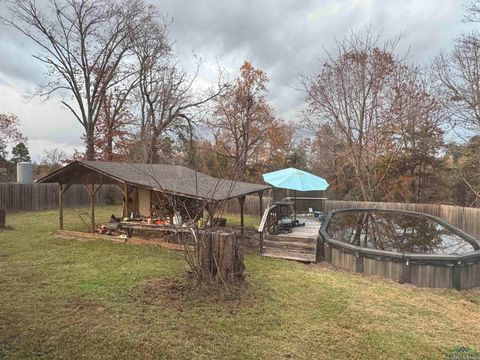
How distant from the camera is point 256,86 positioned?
1000 inches

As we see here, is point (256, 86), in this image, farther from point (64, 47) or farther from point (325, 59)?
point (64, 47)

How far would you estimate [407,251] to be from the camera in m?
7.59

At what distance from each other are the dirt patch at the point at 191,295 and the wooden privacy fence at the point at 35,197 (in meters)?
16.9

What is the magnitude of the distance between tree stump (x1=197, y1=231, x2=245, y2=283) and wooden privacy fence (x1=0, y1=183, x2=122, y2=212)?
17511 mm

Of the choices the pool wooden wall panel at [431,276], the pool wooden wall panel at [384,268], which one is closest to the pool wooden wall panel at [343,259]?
the pool wooden wall panel at [384,268]

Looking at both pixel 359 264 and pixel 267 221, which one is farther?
pixel 267 221

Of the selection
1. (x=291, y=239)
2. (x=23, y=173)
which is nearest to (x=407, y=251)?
(x=291, y=239)

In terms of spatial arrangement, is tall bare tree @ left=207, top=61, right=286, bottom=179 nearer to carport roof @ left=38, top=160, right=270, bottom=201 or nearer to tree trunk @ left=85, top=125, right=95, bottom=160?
tree trunk @ left=85, top=125, right=95, bottom=160

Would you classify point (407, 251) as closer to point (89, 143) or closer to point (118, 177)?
point (118, 177)

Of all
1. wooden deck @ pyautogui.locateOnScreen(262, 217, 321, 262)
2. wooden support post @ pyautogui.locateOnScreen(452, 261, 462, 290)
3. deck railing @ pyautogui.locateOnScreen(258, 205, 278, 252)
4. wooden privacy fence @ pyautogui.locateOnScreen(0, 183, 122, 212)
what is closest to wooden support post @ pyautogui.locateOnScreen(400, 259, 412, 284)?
wooden support post @ pyautogui.locateOnScreen(452, 261, 462, 290)

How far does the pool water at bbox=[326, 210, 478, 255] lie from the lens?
792 centimetres

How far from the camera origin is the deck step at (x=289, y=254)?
8.98 m

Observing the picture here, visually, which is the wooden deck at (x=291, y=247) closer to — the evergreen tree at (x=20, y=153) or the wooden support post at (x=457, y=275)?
the wooden support post at (x=457, y=275)

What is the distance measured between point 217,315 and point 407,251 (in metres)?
5.23
